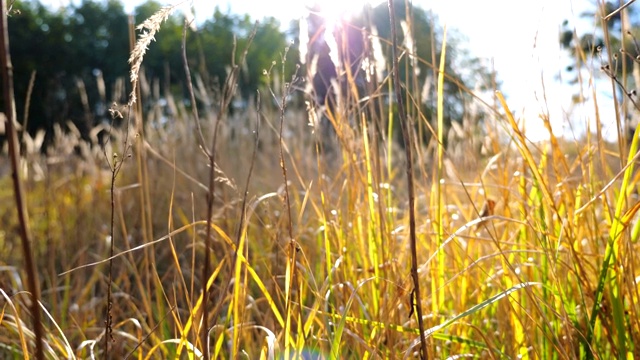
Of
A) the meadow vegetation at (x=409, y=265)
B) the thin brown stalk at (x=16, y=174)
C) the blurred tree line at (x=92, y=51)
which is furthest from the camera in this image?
the blurred tree line at (x=92, y=51)

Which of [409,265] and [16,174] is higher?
[16,174]

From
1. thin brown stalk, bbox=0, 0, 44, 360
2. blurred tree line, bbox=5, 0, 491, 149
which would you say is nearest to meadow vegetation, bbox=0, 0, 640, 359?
thin brown stalk, bbox=0, 0, 44, 360

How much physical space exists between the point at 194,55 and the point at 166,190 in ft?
28.3

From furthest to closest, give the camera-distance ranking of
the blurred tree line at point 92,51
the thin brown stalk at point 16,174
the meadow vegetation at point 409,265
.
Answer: the blurred tree line at point 92,51 < the meadow vegetation at point 409,265 < the thin brown stalk at point 16,174

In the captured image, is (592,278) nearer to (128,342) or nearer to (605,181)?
(605,181)

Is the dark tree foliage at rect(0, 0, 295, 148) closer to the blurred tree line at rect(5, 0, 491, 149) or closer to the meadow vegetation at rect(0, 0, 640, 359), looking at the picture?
the blurred tree line at rect(5, 0, 491, 149)

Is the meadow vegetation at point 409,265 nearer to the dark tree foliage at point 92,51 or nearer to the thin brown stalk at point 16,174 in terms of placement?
the thin brown stalk at point 16,174

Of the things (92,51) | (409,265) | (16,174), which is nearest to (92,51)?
(92,51)

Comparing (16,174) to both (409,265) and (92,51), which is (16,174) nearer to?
(409,265)

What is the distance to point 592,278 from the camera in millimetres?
1418

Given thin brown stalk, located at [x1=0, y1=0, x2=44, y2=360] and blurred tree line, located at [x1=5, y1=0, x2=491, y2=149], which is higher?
blurred tree line, located at [x1=5, y1=0, x2=491, y2=149]

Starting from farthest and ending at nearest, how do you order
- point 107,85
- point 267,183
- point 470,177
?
point 107,85 < point 267,183 < point 470,177

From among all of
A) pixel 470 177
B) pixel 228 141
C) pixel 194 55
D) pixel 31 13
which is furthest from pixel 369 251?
pixel 31 13

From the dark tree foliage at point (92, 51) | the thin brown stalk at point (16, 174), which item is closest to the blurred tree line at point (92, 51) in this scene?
the dark tree foliage at point (92, 51)
